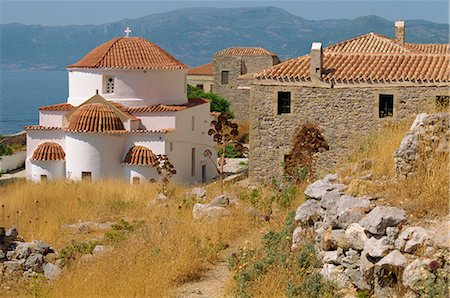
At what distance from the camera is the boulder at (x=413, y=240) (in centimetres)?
802

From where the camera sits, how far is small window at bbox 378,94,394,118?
2416 centimetres

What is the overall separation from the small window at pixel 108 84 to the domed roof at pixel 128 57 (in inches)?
24.4

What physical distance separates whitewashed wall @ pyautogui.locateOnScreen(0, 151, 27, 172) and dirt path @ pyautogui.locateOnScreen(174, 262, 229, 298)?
107 ft

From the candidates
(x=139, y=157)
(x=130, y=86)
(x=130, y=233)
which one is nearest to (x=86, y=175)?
(x=139, y=157)

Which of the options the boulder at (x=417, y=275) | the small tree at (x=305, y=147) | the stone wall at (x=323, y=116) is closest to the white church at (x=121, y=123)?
the stone wall at (x=323, y=116)

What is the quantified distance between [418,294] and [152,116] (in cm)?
2587

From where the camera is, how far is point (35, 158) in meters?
32.5

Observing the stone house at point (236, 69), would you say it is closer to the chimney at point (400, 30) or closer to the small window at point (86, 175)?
the chimney at point (400, 30)

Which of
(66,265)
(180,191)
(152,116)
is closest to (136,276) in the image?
(66,265)

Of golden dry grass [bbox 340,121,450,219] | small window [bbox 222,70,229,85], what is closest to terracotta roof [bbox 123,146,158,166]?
golden dry grass [bbox 340,121,450,219]

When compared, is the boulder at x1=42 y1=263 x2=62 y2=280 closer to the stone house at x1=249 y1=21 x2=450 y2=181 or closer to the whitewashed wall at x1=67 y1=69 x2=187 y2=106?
the stone house at x1=249 y1=21 x2=450 y2=181

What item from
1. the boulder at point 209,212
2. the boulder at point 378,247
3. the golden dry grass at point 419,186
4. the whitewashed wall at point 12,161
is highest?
the golden dry grass at point 419,186

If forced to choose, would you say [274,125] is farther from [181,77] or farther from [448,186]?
[448,186]

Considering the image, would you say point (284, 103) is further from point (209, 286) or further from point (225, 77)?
point (225, 77)
